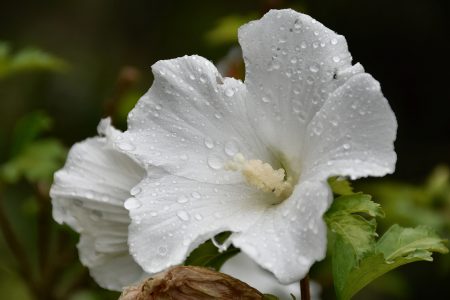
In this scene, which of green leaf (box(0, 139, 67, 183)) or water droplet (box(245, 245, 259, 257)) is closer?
water droplet (box(245, 245, 259, 257))

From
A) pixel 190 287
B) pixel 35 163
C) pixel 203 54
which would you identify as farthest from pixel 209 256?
pixel 203 54

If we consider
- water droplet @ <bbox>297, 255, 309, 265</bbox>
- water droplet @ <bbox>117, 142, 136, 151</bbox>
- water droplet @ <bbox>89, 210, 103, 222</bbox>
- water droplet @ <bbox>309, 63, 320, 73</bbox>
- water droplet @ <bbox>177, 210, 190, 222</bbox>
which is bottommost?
water droplet @ <bbox>89, 210, 103, 222</bbox>

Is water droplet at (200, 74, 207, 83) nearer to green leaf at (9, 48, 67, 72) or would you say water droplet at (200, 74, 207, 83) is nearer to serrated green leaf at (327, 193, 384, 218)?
serrated green leaf at (327, 193, 384, 218)

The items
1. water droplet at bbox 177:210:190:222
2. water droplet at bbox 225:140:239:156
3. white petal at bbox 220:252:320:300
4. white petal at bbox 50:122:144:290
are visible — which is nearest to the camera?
water droplet at bbox 177:210:190:222

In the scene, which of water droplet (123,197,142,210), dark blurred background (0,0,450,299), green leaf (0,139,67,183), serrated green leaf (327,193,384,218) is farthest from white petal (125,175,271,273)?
dark blurred background (0,0,450,299)

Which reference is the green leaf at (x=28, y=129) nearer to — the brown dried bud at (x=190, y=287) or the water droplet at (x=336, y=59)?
the brown dried bud at (x=190, y=287)

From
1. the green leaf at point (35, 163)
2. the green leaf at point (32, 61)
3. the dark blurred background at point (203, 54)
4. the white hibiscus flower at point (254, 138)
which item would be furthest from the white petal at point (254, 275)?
the dark blurred background at point (203, 54)
